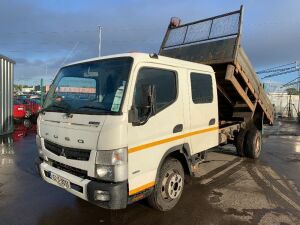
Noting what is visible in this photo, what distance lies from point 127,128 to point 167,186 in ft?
4.40

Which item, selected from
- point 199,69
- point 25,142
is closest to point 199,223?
point 199,69

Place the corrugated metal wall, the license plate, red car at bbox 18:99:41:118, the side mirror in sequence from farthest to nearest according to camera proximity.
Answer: red car at bbox 18:99:41:118 → the corrugated metal wall → the license plate → the side mirror

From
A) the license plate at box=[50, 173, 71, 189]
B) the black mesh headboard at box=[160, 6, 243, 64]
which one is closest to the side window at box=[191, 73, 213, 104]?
the black mesh headboard at box=[160, 6, 243, 64]

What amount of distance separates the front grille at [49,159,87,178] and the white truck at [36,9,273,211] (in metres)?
0.02

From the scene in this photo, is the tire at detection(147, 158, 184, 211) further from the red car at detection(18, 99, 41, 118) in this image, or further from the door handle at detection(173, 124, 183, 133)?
the red car at detection(18, 99, 41, 118)

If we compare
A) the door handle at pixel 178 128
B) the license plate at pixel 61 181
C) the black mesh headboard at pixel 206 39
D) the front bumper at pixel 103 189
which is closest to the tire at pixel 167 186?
the door handle at pixel 178 128

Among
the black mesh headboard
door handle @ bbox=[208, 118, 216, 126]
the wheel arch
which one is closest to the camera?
the wheel arch

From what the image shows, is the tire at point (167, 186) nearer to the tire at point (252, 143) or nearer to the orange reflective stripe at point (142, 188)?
the orange reflective stripe at point (142, 188)

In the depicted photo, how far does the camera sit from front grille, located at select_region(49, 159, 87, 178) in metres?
3.98

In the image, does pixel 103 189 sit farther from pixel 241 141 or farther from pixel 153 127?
pixel 241 141

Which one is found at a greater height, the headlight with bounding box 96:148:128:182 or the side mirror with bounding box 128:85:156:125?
the side mirror with bounding box 128:85:156:125

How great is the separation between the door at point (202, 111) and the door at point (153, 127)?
0.43m

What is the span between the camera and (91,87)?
445 centimetres

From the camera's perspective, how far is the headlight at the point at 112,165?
370 cm
